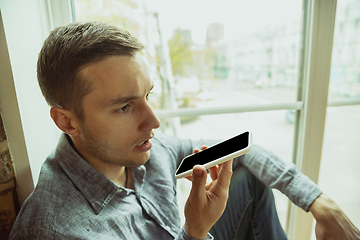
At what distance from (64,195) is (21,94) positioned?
1.27 feet

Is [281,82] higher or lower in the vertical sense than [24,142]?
higher

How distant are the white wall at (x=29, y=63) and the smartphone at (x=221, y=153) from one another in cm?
56

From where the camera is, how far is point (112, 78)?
0.72 meters

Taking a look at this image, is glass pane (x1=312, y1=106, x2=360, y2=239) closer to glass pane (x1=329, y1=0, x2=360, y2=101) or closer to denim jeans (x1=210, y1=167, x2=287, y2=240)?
glass pane (x1=329, y1=0, x2=360, y2=101)

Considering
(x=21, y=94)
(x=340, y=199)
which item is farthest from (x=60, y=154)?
(x=340, y=199)

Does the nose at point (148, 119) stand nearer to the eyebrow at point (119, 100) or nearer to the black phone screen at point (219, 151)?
the eyebrow at point (119, 100)

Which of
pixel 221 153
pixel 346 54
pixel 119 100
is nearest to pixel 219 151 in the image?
pixel 221 153

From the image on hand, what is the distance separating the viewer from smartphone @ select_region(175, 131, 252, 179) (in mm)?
688

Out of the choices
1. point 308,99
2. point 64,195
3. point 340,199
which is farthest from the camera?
point 340,199

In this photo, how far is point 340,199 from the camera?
1570mm

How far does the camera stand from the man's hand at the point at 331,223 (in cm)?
83

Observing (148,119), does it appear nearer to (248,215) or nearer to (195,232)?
(195,232)

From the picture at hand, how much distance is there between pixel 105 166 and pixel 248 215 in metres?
0.64

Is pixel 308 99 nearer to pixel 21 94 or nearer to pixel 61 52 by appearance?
pixel 61 52
